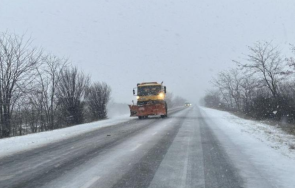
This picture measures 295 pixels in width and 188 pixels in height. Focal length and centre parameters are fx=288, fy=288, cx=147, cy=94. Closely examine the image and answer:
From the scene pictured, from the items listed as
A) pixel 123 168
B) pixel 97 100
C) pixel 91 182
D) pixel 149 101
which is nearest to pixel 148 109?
pixel 149 101

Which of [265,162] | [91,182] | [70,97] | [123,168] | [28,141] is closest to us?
[91,182]

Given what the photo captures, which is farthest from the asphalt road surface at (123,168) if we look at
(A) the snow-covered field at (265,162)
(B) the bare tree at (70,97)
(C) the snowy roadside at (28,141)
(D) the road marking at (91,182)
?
(B) the bare tree at (70,97)

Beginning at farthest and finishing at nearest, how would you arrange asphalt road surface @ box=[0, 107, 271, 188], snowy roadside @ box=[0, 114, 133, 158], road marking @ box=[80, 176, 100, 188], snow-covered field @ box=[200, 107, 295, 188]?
snowy roadside @ box=[0, 114, 133, 158] → snow-covered field @ box=[200, 107, 295, 188] → asphalt road surface @ box=[0, 107, 271, 188] → road marking @ box=[80, 176, 100, 188]

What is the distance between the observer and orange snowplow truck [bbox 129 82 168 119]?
25125 mm

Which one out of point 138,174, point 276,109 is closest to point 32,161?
point 138,174

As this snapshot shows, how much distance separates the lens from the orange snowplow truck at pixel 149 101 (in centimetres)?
2512

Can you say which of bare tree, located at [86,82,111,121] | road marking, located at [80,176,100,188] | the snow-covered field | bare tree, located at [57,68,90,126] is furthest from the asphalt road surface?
bare tree, located at [86,82,111,121]

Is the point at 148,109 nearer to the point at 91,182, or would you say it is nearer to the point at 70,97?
the point at 70,97

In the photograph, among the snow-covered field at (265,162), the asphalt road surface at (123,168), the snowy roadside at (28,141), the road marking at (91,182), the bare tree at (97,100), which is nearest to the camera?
the road marking at (91,182)

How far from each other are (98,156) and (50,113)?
16574 millimetres

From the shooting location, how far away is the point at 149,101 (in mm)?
25328

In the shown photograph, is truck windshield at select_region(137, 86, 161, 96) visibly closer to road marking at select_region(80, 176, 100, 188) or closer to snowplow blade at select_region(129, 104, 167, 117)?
snowplow blade at select_region(129, 104, 167, 117)

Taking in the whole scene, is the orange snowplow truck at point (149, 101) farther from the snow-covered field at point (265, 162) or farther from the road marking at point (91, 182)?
the road marking at point (91, 182)

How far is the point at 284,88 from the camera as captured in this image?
2386cm
